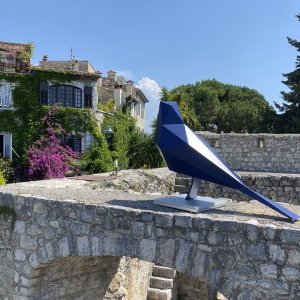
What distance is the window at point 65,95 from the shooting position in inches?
896

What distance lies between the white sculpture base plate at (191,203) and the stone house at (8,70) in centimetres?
1794

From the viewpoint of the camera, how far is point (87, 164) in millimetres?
22562

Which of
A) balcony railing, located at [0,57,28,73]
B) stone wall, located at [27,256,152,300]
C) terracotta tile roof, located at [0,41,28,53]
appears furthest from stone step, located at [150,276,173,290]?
terracotta tile roof, located at [0,41,28,53]

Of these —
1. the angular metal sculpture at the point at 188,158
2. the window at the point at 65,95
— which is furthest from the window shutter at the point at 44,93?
the angular metal sculpture at the point at 188,158

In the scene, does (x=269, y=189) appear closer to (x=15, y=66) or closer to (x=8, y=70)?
(x=15, y=66)

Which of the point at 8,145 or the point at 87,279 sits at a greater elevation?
the point at 8,145

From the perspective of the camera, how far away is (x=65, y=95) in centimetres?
2292

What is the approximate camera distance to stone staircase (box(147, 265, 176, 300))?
9.13m

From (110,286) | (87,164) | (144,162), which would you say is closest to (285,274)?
(110,286)

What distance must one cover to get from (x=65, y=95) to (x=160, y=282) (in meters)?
15.4

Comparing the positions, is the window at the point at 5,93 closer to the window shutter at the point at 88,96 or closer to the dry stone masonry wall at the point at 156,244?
the window shutter at the point at 88,96

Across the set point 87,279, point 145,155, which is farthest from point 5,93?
point 87,279

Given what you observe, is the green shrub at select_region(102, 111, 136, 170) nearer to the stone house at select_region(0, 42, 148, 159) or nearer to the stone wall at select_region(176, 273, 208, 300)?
the stone house at select_region(0, 42, 148, 159)

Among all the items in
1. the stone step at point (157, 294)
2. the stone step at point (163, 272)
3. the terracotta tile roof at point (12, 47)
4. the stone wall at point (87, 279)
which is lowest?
the stone step at point (157, 294)
